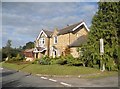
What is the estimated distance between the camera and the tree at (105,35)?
82.2 feet

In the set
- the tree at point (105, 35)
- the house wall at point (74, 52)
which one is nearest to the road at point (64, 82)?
the tree at point (105, 35)

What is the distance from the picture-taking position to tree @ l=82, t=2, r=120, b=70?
25.1 m

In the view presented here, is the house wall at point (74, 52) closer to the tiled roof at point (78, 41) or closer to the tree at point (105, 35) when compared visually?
the tiled roof at point (78, 41)

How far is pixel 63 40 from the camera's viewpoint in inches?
1869

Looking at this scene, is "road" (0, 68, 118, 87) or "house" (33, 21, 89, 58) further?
"house" (33, 21, 89, 58)

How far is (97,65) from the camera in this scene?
85.5 feet

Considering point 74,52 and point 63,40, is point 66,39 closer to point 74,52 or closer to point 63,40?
point 63,40

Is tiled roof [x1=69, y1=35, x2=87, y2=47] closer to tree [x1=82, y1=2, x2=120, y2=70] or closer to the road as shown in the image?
tree [x1=82, y1=2, x2=120, y2=70]

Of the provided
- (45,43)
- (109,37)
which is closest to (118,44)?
(109,37)

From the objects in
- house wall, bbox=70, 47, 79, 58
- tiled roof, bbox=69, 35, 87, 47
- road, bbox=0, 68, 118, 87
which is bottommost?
road, bbox=0, 68, 118, 87

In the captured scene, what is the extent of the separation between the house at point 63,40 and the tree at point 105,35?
1392 cm

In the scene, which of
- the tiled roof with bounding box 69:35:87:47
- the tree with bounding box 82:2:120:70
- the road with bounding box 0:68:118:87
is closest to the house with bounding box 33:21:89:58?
the tiled roof with bounding box 69:35:87:47

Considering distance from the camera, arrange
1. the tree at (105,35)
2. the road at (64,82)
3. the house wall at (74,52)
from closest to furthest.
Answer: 1. the road at (64,82)
2. the tree at (105,35)
3. the house wall at (74,52)

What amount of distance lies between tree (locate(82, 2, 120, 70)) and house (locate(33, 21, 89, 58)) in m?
13.9
